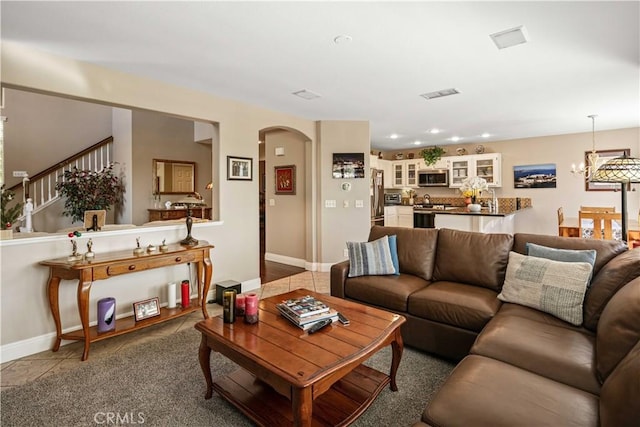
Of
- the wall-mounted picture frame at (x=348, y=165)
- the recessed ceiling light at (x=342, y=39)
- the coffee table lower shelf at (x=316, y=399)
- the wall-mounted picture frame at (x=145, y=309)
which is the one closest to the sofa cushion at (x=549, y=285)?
the coffee table lower shelf at (x=316, y=399)

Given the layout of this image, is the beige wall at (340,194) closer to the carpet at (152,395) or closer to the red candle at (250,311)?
the carpet at (152,395)

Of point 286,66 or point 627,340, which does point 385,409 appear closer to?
point 627,340

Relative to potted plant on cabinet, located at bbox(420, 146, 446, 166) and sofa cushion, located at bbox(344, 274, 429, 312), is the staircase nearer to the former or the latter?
sofa cushion, located at bbox(344, 274, 429, 312)

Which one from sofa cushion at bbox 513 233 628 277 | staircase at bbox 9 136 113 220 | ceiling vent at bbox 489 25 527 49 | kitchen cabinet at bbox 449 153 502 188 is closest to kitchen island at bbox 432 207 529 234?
kitchen cabinet at bbox 449 153 502 188

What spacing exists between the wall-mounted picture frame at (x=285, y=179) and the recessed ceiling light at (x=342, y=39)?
3.30 m

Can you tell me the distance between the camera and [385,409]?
1.90 metres

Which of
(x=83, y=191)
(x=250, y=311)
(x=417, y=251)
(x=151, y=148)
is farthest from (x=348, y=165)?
(x=83, y=191)

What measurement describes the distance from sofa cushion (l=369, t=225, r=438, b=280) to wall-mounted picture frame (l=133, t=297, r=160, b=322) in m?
2.39

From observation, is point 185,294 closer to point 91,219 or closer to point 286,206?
point 91,219

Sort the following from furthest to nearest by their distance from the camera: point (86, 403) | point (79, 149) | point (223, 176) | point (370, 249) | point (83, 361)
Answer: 1. point (79, 149)
2. point (223, 176)
3. point (370, 249)
4. point (83, 361)
5. point (86, 403)

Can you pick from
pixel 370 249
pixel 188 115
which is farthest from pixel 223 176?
pixel 370 249

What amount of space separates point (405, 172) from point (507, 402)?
7.33m

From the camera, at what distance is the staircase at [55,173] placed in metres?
5.30

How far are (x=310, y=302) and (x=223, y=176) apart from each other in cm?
238
